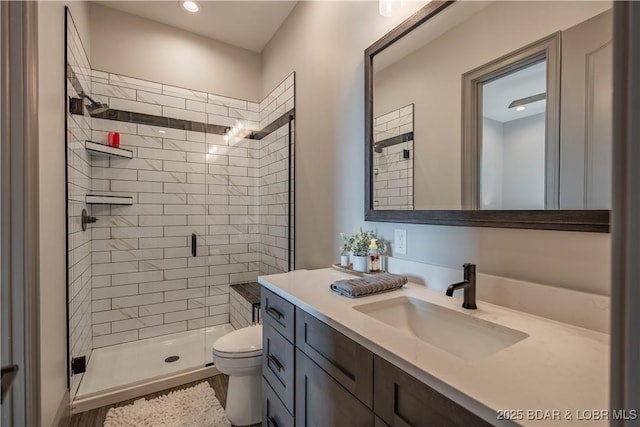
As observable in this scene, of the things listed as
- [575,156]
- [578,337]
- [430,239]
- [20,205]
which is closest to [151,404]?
[20,205]

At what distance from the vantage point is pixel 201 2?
7.71 ft

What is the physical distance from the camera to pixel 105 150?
2375 mm

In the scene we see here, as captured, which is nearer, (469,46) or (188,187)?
(469,46)

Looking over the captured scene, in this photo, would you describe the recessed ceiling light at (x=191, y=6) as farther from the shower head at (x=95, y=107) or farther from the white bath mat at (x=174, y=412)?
the white bath mat at (x=174, y=412)

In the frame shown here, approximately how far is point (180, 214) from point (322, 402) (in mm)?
2312

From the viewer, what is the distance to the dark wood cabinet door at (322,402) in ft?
2.80

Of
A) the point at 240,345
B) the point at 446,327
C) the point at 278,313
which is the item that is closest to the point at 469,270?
the point at 446,327

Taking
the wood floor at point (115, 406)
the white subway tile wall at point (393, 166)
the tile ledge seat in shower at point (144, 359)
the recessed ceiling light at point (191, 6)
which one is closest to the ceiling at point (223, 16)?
the recessed ceiling light at point (191, 6)

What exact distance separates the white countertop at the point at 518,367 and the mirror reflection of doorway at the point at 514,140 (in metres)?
0.39

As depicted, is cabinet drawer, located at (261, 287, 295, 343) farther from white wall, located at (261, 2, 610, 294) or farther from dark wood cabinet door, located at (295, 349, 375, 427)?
white wall, located at (261, 2, 610, 294)

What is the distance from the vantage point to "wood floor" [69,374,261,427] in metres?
1.79

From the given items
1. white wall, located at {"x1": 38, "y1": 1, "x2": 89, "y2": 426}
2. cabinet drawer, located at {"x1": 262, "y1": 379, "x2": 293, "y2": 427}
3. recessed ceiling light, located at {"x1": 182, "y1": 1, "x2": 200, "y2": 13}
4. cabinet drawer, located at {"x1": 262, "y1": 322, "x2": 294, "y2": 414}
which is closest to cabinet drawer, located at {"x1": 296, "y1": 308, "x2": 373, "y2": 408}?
cabinet drawer, located at {"x1": 262, "y1": 322, "x2": 294, "y2": 414}

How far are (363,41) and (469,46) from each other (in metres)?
0.67

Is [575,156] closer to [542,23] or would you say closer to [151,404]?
[542,23]
